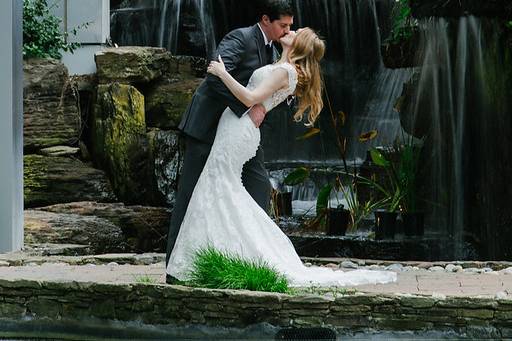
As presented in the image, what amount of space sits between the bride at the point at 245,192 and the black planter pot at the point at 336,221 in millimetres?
5271

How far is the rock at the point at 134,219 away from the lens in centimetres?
1238

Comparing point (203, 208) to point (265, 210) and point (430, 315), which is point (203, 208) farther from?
point (430, 315)

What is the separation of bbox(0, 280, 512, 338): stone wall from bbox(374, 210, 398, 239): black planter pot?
5.86 meters

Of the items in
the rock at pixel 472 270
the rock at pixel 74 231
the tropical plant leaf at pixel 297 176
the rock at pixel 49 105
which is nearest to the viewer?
the rock at pixel 472 270

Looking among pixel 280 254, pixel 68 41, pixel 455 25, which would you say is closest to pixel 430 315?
pixel 280 254

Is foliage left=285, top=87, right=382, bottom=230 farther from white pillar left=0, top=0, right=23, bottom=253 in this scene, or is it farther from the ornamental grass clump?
the ornamental grass clump

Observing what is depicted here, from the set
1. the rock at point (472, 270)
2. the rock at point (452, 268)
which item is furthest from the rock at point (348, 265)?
the rock at point (472, 270)

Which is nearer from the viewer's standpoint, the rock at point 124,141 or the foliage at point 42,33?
the rock at point 124,141

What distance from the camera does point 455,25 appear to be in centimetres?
1359

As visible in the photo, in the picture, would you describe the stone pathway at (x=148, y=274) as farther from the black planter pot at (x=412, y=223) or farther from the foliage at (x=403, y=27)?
the foliage at (x=403, y=27)

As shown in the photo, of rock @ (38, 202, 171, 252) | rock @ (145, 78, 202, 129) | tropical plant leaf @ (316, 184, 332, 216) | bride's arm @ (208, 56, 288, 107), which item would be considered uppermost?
bride's arm @ (208, 56, 288, 107)

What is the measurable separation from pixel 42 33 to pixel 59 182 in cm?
260

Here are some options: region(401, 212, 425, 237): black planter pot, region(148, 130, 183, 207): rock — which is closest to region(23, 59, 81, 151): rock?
region(148, 130, 183, 207): rock

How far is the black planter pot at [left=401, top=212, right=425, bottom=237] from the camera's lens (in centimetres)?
1235
